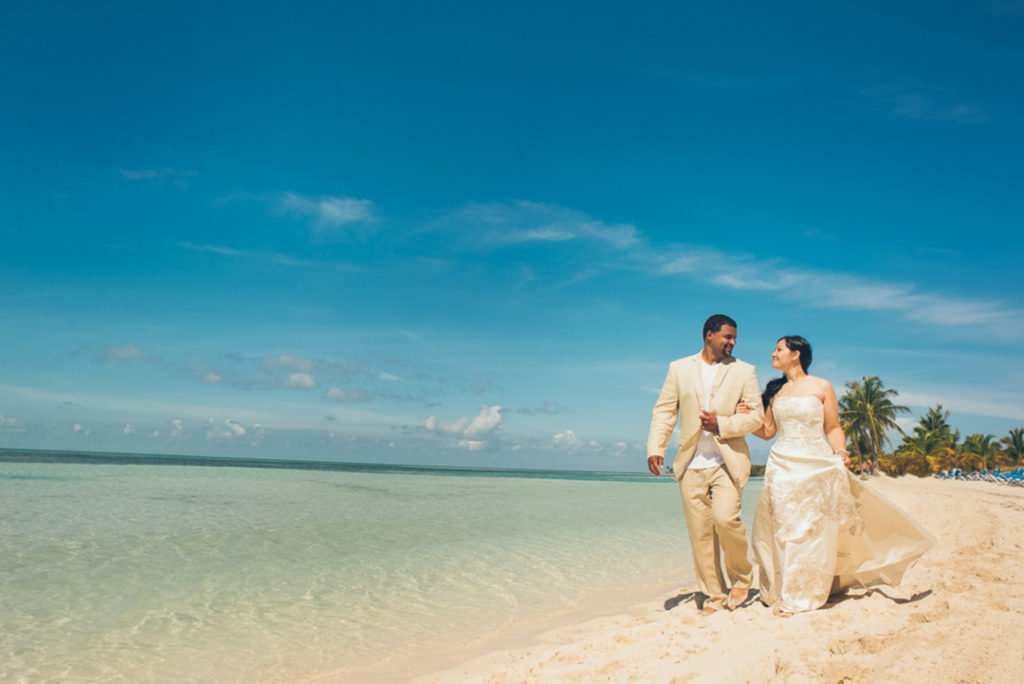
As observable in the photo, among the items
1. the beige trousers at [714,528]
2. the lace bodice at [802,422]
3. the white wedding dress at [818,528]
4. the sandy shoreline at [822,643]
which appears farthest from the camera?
the beige trousers at [714,528]

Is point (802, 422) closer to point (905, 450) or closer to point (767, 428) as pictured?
point (767, 428)

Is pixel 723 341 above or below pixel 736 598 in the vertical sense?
above

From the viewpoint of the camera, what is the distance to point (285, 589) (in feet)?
22.8

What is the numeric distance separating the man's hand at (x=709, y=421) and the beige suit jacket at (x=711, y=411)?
0.04m

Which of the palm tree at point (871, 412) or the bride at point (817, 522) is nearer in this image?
the bride at point (817, 522)

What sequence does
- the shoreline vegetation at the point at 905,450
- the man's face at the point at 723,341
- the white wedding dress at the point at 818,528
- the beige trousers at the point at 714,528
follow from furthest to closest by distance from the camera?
the shoreline vegetation at the point at 905,450 → the man's face at the point at 723,341 → the beige trousers at the point at 714,528 → the white wedding dress at the point at 818,528

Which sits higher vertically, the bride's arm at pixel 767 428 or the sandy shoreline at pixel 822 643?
the bride's arm at pixel 767 428

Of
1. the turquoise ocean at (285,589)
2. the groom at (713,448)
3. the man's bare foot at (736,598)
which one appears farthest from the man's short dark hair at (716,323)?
the turquoise ocean at (285,589)

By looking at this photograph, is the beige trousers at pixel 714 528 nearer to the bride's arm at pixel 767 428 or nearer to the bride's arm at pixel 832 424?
the bride's arm at pixel 767 428

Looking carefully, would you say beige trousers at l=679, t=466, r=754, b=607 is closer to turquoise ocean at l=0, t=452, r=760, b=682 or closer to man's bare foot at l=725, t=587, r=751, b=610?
man's bare foot at l=725, t=587, r=751, b=610

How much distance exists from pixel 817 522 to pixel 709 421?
1042 mm

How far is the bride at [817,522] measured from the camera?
444cm

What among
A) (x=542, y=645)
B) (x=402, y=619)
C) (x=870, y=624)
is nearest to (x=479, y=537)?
(x=402, y=619)

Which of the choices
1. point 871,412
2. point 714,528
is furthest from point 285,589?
point 871,412
